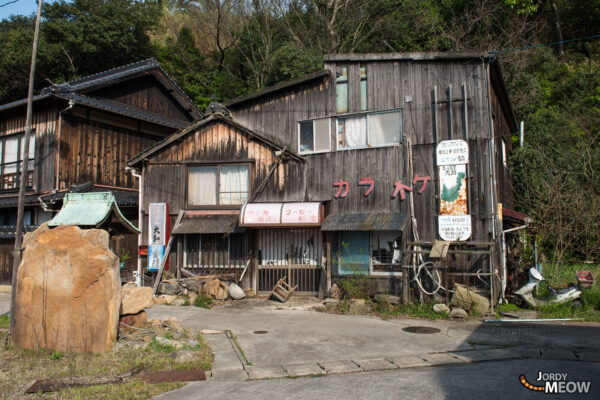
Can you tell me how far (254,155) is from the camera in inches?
587

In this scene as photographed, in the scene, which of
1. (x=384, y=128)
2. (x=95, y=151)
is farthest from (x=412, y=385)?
(x=95, y=151)

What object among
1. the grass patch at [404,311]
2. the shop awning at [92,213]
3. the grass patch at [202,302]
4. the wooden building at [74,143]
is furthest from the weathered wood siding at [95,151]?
the grass patch at [404,311]

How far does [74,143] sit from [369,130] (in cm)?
1237

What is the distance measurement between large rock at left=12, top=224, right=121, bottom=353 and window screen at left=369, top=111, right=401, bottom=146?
28.5ft

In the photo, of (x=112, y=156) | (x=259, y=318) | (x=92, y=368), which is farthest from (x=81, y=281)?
(x=112, y=156)

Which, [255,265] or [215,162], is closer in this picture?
[255,265]

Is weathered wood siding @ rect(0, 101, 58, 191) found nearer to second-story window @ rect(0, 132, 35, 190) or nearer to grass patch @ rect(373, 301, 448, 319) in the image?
second-story window @ rect(0, 132, 35, 190)

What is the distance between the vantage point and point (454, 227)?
12273 mm

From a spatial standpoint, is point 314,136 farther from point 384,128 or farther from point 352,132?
point 384,128

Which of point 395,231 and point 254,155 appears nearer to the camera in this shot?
point 395,231

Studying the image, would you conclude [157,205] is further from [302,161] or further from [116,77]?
[116,77]

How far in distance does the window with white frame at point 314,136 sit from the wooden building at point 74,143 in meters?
7.27

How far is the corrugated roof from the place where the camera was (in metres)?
14.2

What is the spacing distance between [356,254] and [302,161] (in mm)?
3454
